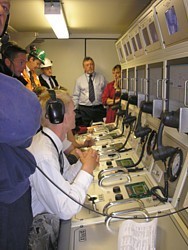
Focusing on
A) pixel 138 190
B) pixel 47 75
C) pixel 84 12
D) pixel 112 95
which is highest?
pixel 84 12

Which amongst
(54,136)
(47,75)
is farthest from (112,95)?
(54,136)

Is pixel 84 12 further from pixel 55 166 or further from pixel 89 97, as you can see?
pixel 55 166

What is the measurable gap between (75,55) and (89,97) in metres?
0.98

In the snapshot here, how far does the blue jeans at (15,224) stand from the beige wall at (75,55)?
4.65 m

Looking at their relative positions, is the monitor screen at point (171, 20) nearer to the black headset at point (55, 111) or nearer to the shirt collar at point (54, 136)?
the black headset at point (55, 111)

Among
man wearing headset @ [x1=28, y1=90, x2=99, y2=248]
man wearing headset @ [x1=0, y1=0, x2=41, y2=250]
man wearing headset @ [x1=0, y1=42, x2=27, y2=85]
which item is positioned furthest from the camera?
man wearing headset @ [x1=0, y1=42, x2=27, y2=85]

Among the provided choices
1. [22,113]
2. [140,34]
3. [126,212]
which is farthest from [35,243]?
[140,34]

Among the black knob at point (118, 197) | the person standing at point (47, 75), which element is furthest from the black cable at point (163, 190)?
the person standing at point (47, 75)

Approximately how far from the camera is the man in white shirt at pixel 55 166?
122cm

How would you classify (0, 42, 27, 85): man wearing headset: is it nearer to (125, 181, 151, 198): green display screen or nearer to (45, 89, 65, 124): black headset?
(45, 89, 65, 124): black headset

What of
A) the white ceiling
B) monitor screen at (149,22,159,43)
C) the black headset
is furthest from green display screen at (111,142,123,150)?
the white ceiling

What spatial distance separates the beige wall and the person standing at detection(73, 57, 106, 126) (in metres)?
0.45

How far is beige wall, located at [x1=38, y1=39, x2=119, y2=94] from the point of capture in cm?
537

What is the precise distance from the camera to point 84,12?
3207 mm
